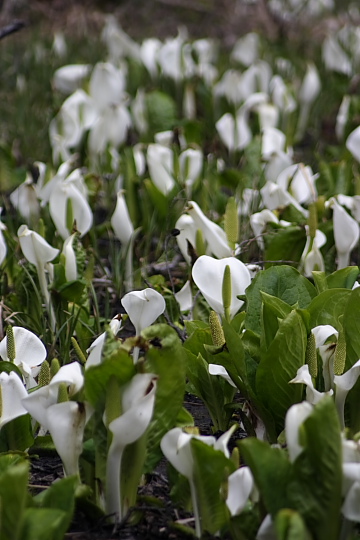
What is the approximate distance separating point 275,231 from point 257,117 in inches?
53.5

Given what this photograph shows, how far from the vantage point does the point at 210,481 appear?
3.99 feet

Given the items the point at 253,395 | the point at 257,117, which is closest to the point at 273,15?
the point at 257,117

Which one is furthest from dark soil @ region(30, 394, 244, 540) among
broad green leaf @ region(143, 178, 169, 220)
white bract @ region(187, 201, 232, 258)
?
broad green leaf @ region(143, 178, 169, 220)

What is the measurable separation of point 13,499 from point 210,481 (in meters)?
0.30

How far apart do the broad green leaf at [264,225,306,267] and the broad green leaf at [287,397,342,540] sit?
97cm

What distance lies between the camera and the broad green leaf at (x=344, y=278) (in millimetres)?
1695

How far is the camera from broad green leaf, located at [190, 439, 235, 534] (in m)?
1.19

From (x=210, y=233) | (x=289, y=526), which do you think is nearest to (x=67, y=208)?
(x=210, y=233)

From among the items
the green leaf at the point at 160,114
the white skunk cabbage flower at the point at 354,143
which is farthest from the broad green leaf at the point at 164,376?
the green leaf at the point at 160,114

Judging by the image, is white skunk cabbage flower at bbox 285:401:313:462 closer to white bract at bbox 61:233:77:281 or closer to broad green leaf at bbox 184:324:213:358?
broad green leaf at bbox 184:324:213:358

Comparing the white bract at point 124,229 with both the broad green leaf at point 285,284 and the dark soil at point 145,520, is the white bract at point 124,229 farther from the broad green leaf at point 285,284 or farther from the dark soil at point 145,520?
the dark soil at point 145,520

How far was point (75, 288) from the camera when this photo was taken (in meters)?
1.91

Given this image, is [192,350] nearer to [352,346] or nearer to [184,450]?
[352,346]

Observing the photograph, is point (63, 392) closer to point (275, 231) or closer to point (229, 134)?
point (275, 231)
